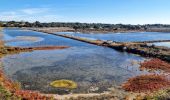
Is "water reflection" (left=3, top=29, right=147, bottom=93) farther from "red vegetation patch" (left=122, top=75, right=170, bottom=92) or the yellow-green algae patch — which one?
"red vegetation patch" (left=122, top=75, right=170, bottom=92)

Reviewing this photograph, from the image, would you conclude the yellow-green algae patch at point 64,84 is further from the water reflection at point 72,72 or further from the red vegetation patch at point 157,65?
the red vegetation patch at point 157,65

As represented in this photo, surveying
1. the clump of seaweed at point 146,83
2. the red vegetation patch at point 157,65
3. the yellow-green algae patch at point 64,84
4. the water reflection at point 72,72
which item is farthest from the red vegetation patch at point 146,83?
the red vegetation patch at point 157,65

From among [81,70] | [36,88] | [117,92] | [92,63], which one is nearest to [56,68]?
[81,70]

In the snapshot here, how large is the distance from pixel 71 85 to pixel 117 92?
5377 millimetres

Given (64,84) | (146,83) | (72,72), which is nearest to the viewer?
(64,84)

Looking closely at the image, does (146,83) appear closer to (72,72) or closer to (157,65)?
(72,72)

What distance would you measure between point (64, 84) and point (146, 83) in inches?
367

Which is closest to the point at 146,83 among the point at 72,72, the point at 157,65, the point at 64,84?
the point at 64,84

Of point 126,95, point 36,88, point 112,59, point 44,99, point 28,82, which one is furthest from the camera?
point 112,59

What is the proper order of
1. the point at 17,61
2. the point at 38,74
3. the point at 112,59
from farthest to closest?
the point at 112,59 → the point at 17,61 → the point at 38,74

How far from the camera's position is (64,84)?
3031 centimetres

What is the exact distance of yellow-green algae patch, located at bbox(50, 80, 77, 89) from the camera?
29.5 meters

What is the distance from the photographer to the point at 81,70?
3838 centimetres

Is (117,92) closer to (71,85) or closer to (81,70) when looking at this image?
(71,85)
